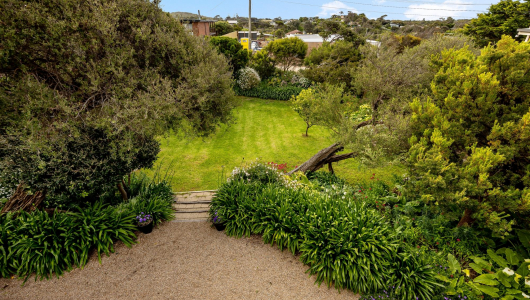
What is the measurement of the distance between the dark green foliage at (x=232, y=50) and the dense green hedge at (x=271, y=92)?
2.27 metres

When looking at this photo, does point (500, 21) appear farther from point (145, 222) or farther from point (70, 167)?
point (70, 167)

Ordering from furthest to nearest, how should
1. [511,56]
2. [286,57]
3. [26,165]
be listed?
1. [286,57]
2. [26,165]
3. [511,56]

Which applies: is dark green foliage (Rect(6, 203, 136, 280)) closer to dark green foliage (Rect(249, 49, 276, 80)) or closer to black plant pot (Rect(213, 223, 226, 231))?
black plant pot (Rect(213, 223, 226, 231))

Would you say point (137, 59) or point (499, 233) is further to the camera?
point (137, 59)

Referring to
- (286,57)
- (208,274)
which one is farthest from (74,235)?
(286,57)

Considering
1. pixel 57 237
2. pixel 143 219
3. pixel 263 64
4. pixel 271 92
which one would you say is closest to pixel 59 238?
pixel 57 237

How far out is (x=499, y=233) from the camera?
5.20 m

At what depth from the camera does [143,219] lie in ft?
22.5

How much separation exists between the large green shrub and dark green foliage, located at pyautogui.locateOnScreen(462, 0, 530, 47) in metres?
29.8

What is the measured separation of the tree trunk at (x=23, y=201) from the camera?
667 centimetres

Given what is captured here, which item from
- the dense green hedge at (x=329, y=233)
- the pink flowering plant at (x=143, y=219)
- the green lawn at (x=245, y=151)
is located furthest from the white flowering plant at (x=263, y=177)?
the pink flowering plant at (x=143, y=219)

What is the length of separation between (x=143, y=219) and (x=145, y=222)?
99mm

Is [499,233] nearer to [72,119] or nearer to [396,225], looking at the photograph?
[396,225]

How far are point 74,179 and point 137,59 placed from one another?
338cm
